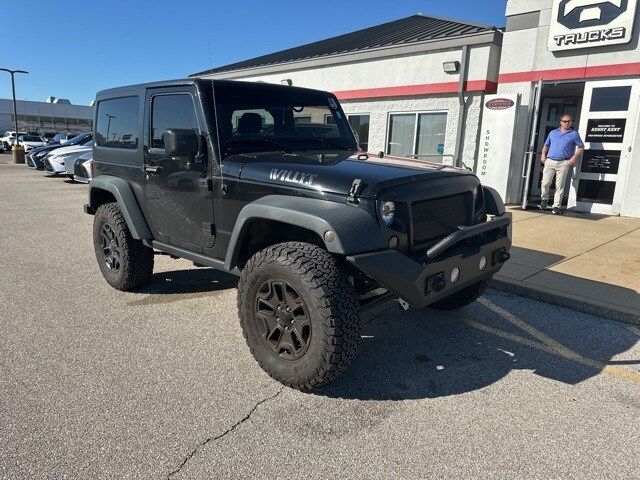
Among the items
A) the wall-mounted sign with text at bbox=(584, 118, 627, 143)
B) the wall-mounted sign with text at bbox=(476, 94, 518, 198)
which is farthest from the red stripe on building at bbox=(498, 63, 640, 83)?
the wall-mounted sign with text at bbox=(584, 118, 627, 143)

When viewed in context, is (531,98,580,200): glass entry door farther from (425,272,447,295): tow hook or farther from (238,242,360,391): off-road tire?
(238,242,360,391): off-road tire

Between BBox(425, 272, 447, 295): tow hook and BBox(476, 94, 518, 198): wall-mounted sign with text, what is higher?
BBox(476, 94, 518, 198): wall-mounted sign with text

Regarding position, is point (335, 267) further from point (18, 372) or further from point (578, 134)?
point (578, 134)

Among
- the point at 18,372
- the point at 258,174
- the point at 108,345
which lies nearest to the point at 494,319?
the point at 258,174

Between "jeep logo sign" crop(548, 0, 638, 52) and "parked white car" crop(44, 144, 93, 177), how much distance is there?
543 inches

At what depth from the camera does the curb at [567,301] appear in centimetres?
423

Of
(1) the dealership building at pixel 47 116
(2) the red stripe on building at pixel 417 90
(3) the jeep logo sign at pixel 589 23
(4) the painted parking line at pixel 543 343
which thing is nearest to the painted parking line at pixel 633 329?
(4) the painted parking line at pixel 543 343

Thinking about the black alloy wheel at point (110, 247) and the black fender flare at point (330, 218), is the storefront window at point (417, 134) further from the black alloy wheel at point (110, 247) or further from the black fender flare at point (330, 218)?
the black fender flare at point (330, 218)

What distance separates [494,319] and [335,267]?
6.89ft

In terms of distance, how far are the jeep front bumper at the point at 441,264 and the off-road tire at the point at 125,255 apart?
2672mm

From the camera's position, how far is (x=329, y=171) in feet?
10.2

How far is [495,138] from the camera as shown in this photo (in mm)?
10297

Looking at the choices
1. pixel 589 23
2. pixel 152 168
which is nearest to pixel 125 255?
pixel 152 168

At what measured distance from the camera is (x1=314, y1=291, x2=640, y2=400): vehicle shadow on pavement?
3121 mm
